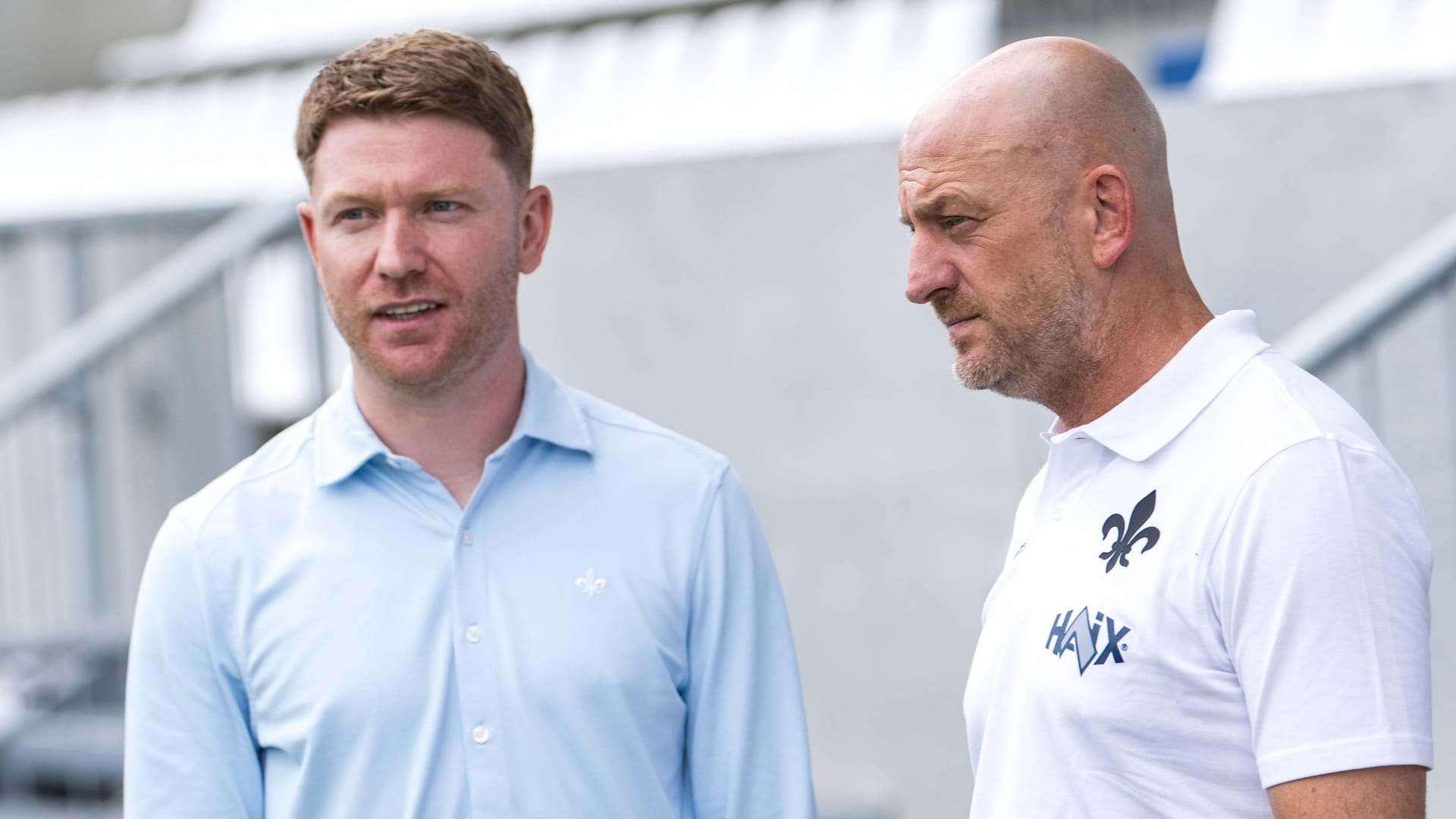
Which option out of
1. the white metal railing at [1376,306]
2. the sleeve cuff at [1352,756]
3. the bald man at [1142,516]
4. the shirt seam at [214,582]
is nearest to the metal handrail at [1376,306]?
the white metal railing at [1376,306]

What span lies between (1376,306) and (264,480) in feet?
6.67

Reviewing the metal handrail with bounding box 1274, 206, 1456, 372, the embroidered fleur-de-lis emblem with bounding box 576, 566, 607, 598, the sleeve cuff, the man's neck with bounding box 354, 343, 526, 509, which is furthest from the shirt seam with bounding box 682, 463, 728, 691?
the metal handrail with bounding box 1274, 206, 1456, 372

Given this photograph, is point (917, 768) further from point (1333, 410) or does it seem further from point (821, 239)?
point (1333, 410)

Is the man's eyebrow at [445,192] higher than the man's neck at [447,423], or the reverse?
the man's eyebrow at [445,192]

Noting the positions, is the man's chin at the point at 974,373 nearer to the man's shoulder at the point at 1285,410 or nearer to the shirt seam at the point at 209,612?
the man's shoulder at the point at 1285,410

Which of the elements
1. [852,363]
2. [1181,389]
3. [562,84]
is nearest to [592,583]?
[1181,389]

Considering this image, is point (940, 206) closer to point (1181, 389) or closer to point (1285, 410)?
point (1181, 389)

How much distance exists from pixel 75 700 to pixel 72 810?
0.52m

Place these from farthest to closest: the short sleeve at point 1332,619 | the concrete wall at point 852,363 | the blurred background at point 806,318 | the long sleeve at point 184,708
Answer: the concrete wall at point 852,363 < the blurred background at point 806,318 < the long sleeve at point 184,708 < the short sleeve at point 1332,619

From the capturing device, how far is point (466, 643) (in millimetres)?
2234

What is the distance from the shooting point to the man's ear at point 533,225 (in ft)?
7.97

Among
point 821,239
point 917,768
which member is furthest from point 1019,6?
point 917,768

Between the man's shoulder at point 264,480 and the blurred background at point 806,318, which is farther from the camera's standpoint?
the blurred background at point 806,318

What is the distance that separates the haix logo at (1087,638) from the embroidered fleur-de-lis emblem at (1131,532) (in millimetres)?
65
